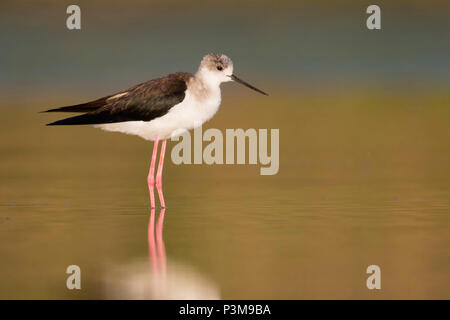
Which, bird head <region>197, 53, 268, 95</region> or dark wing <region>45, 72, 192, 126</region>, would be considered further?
bird head <region>197, 53, 268, 95</region>

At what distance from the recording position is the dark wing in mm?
9273

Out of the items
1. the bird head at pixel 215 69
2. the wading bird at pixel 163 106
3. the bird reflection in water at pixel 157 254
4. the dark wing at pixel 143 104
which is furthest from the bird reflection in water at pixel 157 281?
the bird head at pixel 215 69

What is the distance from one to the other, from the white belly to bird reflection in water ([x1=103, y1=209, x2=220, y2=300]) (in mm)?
2540

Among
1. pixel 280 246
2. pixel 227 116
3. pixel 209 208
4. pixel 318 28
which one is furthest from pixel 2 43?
pixel 280 246

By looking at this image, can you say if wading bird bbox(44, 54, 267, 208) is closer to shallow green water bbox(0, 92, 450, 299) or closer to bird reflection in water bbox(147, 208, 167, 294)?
shallow green water bbox(0, 92, 450, 299)

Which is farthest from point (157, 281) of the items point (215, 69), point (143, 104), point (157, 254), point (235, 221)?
point (215, 69)

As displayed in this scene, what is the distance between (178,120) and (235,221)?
157 cm

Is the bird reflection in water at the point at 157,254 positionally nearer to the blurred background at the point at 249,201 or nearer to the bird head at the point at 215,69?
the blurred background at the point at 249,201

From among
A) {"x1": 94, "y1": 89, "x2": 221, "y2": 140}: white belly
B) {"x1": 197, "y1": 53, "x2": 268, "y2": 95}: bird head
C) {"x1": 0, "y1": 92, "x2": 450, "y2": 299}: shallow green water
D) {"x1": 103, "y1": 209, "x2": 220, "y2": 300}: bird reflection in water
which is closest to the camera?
{"x1": 103, "y1": 209, "x2": 220, "y2": 300}: bird reflection in water

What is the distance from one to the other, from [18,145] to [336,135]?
4502 millimetres

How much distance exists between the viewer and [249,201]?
9.11m

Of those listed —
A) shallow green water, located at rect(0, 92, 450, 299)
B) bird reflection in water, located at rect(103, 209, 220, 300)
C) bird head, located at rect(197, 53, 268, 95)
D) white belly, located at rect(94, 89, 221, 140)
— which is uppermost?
bird head, located at rect(197, 53, 268, 95)

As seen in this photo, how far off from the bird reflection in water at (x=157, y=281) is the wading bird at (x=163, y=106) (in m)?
2.48

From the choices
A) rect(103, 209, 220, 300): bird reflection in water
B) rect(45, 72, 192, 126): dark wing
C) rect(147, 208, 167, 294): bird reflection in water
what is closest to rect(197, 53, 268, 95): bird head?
rect(45, 72, 192, 126): dark wing
